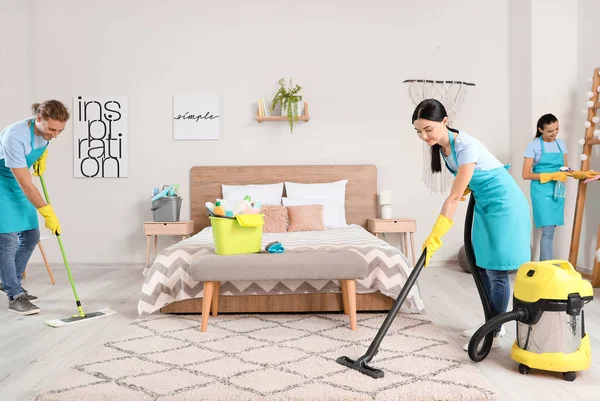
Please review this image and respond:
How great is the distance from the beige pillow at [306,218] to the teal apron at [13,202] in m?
2.03

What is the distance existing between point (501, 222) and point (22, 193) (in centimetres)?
289

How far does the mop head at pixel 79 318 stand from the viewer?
3018 millimetres

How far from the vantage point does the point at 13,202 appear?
3.34m

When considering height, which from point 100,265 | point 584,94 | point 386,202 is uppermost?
point 584,94

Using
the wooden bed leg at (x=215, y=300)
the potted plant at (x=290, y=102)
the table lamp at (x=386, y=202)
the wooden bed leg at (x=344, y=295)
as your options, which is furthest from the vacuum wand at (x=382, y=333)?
the potted plant at (x=290, y=102)

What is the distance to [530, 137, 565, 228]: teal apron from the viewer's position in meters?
4.28

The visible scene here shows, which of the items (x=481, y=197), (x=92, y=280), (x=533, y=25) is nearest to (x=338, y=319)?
(x=481, y=197)

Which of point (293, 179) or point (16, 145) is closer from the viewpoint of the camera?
point (16, 145)

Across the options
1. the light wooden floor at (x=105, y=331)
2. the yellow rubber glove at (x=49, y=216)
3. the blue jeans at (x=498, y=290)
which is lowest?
the light wooden floor at (x=105, y=331)

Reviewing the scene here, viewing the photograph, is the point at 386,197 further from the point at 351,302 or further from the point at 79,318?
the point at 79,318

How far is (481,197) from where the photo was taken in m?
2.51

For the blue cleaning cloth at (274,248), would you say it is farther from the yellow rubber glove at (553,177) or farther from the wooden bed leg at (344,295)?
the yellow rubber glove at (553,177)

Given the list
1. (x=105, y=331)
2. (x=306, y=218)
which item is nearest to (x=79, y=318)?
(x=105, y=331)

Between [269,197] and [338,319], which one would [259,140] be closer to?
[269,197]
